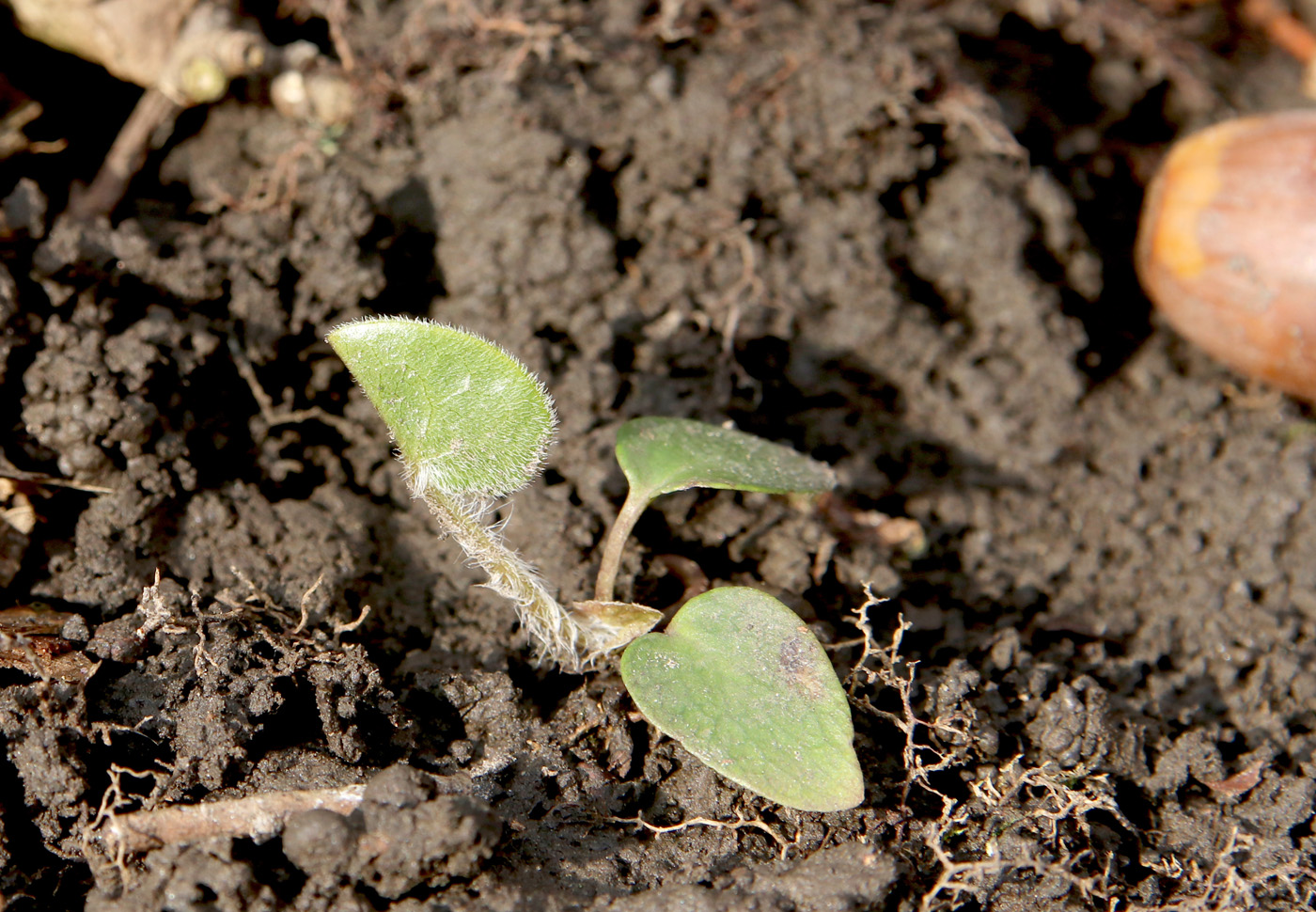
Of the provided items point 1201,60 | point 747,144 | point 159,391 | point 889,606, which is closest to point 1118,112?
point 1201,60

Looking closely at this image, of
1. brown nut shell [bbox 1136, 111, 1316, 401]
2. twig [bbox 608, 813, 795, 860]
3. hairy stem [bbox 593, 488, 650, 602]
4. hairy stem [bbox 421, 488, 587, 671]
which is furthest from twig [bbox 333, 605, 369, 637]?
brown nut shell [bbox 1136, 111, 1316, 401]

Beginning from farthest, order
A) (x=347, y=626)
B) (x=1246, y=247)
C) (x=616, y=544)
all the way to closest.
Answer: (x=1246, y=247)
(x=616, y=544)
(x=347, y=626)

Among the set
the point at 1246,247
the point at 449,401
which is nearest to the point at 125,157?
the point at 449,401

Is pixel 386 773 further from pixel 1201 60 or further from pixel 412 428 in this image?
pixel 1201 60

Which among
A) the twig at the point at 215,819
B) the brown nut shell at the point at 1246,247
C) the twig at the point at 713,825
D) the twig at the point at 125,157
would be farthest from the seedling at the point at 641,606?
the brown nut shell at the point at 1246,247

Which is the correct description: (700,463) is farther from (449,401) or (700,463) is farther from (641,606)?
(449,401)

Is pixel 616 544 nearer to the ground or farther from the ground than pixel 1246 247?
nearer to the ground
